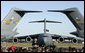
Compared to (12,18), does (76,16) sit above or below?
above

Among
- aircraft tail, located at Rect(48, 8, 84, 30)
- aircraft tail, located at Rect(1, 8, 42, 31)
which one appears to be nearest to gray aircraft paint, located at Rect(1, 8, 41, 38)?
aircraft tail, located at Rect(1, 8, 42, 31)

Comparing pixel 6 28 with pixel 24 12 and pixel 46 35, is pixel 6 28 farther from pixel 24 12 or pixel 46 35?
pixel 46 35

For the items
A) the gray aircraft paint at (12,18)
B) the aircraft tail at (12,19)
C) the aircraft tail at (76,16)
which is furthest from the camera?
the aircraft tail at (76,16)

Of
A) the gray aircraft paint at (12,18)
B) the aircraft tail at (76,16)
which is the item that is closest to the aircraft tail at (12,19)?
the gray aircraft paint at (12,18)

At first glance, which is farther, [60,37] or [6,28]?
[6,28]

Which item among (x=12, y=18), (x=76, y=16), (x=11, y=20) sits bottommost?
(x=11, y=20)

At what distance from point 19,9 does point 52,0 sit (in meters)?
32.0

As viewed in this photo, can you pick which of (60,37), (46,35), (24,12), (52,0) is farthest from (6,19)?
(52,0)

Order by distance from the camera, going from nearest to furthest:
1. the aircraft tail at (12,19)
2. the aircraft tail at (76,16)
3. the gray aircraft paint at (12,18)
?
1. the gray aircraft paint at (12,18)
2. the aircraft tail at (12,19)
3. the aircraft tail at (76,16)

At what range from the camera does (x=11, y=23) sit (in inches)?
1734

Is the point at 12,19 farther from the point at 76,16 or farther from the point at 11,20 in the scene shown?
the point at 76,16

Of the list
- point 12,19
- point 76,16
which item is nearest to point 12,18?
point 12,19

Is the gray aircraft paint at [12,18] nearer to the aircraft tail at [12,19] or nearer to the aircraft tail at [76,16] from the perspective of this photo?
the aircraft tail at [12,19]

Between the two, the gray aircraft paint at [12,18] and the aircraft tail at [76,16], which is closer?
the gray aircraft paint at [12,18]
